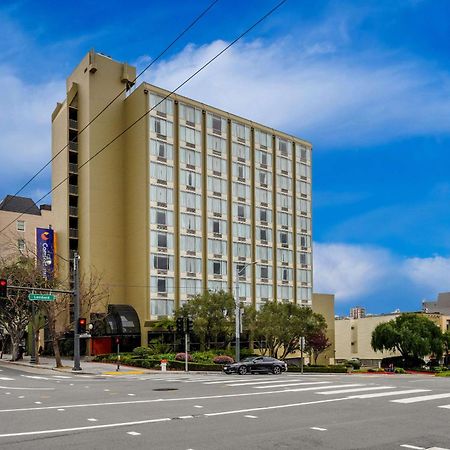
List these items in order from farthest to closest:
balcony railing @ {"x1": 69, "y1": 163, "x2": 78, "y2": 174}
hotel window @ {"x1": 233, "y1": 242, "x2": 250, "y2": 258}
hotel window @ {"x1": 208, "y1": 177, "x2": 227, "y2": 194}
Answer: hotel window @ {"x1": 233, "y1": 242, "x2": 250, "y2": 258} < hotel window @ {"x1": 208, "y1": 177, "x2": 227, "y2": 194} < balcony railing @ {"x1": 69, "y1": 163, "x2": 78, "y2": 174}

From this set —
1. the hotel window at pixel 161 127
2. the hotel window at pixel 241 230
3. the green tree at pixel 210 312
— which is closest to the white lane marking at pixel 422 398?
the green tree at pixel 210 312

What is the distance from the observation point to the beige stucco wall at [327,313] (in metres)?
83.4

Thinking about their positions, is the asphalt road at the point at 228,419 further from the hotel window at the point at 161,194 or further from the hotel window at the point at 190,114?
the hotel window at the point at 190,114

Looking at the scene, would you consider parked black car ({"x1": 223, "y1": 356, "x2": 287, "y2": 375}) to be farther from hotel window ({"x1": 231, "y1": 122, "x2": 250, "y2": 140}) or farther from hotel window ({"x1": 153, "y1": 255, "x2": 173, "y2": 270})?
hotel window ({"x1": 231, "y1": 122, "x2": 250, "y2": 140})

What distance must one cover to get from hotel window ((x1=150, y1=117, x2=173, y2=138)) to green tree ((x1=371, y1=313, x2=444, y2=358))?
118 feet

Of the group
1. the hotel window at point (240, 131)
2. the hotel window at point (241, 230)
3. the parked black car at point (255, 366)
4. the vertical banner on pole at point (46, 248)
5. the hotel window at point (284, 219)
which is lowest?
the parked black car at point (255, 366)

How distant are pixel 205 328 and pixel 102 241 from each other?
15981mm

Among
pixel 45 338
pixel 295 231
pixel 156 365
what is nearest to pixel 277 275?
pixel 295 231

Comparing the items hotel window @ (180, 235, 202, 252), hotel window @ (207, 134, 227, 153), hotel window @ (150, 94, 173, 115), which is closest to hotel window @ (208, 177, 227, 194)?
hotel window @ (207, 134, 227, 153)

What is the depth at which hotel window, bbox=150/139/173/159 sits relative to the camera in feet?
218

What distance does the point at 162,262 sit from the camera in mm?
66625

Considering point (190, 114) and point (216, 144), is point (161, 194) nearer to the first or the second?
point (190, 114)

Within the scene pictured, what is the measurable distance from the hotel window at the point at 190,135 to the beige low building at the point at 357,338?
4557cm

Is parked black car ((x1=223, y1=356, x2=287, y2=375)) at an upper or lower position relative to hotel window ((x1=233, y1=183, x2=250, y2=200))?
lower
